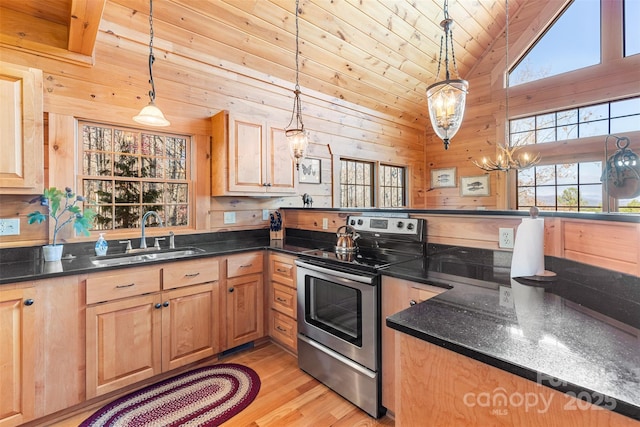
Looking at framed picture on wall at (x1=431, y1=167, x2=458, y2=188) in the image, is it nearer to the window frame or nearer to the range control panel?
the range control panel

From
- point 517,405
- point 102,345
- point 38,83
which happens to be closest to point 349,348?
point 517,405

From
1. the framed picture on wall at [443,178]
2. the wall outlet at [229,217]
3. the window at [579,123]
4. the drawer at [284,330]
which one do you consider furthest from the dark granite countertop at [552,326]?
the framed picture on wall at [443,178]

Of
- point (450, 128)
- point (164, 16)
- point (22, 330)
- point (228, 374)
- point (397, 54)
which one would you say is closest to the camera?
point (450, 128)

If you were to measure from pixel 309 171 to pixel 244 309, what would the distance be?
195cm

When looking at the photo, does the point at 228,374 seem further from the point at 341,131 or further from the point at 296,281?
the point at 341,131

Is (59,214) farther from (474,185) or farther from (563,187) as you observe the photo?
(563,187)

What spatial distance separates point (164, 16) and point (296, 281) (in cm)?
251

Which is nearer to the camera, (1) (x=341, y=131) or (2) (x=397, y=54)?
(2) (x=397, y=54)

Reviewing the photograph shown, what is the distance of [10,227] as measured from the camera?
6.78 ft

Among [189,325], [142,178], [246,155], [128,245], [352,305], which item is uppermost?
[246,155]

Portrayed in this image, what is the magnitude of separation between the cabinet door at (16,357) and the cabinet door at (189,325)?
69 cm

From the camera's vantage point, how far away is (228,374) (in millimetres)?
2314

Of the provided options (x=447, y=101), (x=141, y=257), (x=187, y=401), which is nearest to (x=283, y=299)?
(x=187, y=401)

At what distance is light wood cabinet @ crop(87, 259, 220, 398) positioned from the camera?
1907 millimetres
